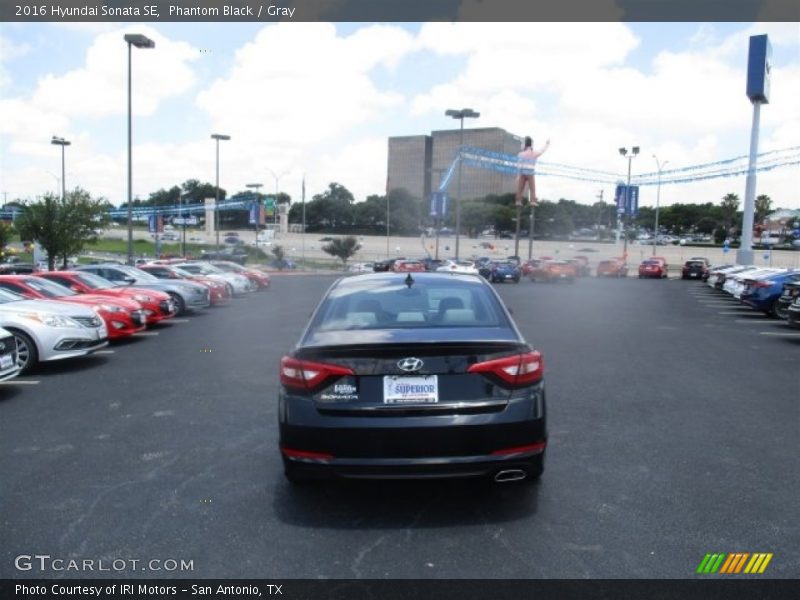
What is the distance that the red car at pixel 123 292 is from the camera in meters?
14.3

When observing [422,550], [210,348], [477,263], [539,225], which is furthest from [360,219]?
[422,550]

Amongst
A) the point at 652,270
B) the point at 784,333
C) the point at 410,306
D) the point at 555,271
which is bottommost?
the point at 652,270

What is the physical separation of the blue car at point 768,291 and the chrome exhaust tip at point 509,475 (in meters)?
16.6

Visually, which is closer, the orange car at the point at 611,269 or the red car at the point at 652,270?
the red car at the point at 652,270

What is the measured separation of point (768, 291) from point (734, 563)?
16904 mm

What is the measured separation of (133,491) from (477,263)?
1876 inches

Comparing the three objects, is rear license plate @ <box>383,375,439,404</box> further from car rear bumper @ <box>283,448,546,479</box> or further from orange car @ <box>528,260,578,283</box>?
orange car @ <box>528,260,578,283</box>

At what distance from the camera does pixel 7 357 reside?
303 inches

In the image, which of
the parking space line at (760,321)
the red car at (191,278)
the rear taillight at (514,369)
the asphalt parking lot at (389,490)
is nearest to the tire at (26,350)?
the asphalt parking lot at (389,490)

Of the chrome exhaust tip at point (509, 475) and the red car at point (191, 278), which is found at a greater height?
the chrome exhaust tip at point (509, 475)

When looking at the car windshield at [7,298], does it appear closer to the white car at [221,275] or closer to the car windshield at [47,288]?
the car windshield at [47,288]

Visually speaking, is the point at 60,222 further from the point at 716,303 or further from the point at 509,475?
the point at 509,475

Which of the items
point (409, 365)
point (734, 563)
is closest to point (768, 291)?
point (734, 563)

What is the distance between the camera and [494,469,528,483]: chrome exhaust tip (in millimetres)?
4211
